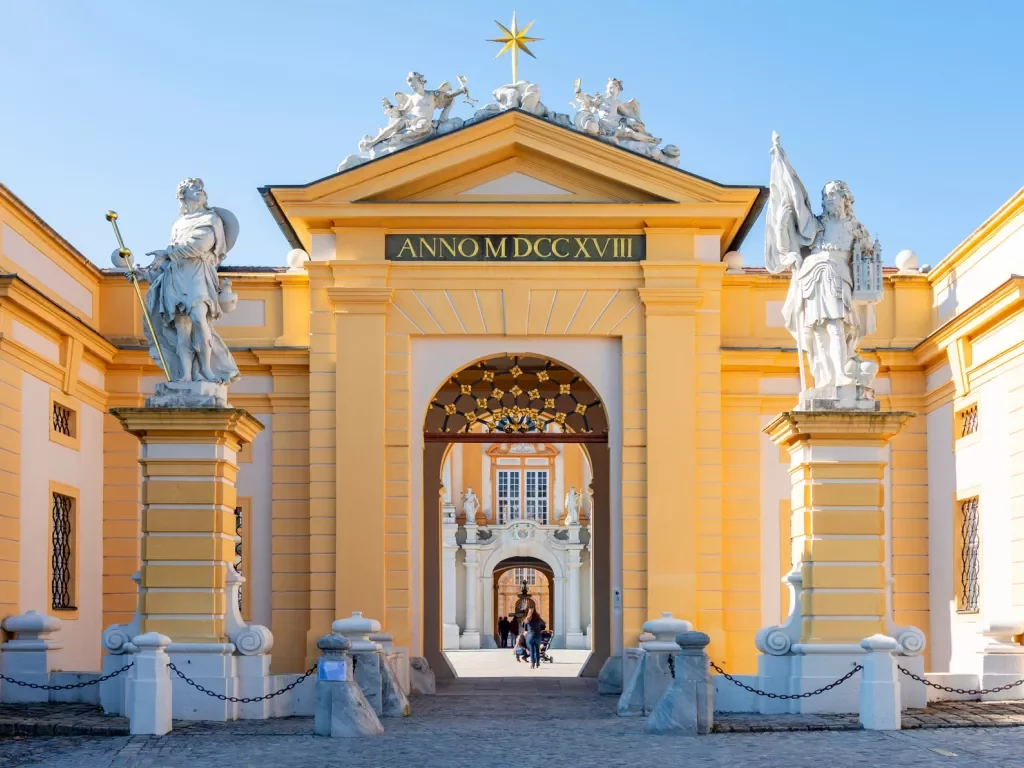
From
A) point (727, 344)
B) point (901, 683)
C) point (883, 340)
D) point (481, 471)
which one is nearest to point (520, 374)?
point (727, 344)

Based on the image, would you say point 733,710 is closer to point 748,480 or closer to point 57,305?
point 748,480

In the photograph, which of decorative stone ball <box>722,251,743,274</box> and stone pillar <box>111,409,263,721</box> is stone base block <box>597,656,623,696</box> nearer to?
decorative stone ball <box>722,251,743,274</box>

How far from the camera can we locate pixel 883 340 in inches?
912

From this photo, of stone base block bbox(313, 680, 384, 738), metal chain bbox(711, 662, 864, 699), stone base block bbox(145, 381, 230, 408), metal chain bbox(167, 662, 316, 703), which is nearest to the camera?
stone base block bbox(313, 680, 384, 738)

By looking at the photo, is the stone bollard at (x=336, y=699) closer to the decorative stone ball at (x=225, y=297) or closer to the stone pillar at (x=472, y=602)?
the decorative stone ball at (x=225, y=297)

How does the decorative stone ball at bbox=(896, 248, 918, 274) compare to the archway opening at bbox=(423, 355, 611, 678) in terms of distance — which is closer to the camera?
the decorative stone ball at bbox=(896, 248, 918, 274)

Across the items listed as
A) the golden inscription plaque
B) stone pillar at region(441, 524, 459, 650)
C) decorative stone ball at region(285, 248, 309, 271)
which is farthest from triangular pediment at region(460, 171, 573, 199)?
stone pillar at region(441, 524, 459, 650)

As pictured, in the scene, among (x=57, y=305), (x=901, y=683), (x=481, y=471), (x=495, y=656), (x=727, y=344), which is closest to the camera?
(x=901, y=683)

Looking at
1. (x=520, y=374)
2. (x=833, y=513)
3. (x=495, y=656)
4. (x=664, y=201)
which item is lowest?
(x=495, y=656)

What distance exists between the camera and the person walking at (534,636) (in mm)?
30092

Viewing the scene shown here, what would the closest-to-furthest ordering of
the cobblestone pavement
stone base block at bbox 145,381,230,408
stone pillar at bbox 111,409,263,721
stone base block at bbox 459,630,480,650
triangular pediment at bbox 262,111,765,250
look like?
the cobblestone pavement → stone pillar at bbox 111,409,263,721 → stone base block at bbox 145,381,230,408 → triangular pediment at bbox 262,111,765,250 → stone base block at bbox 459,630,480,650

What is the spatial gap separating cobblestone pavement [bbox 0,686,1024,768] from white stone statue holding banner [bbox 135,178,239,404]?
12.4ft

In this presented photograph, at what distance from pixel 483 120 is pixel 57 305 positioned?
6042 millimetres

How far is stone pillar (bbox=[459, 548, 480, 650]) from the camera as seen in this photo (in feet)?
138
